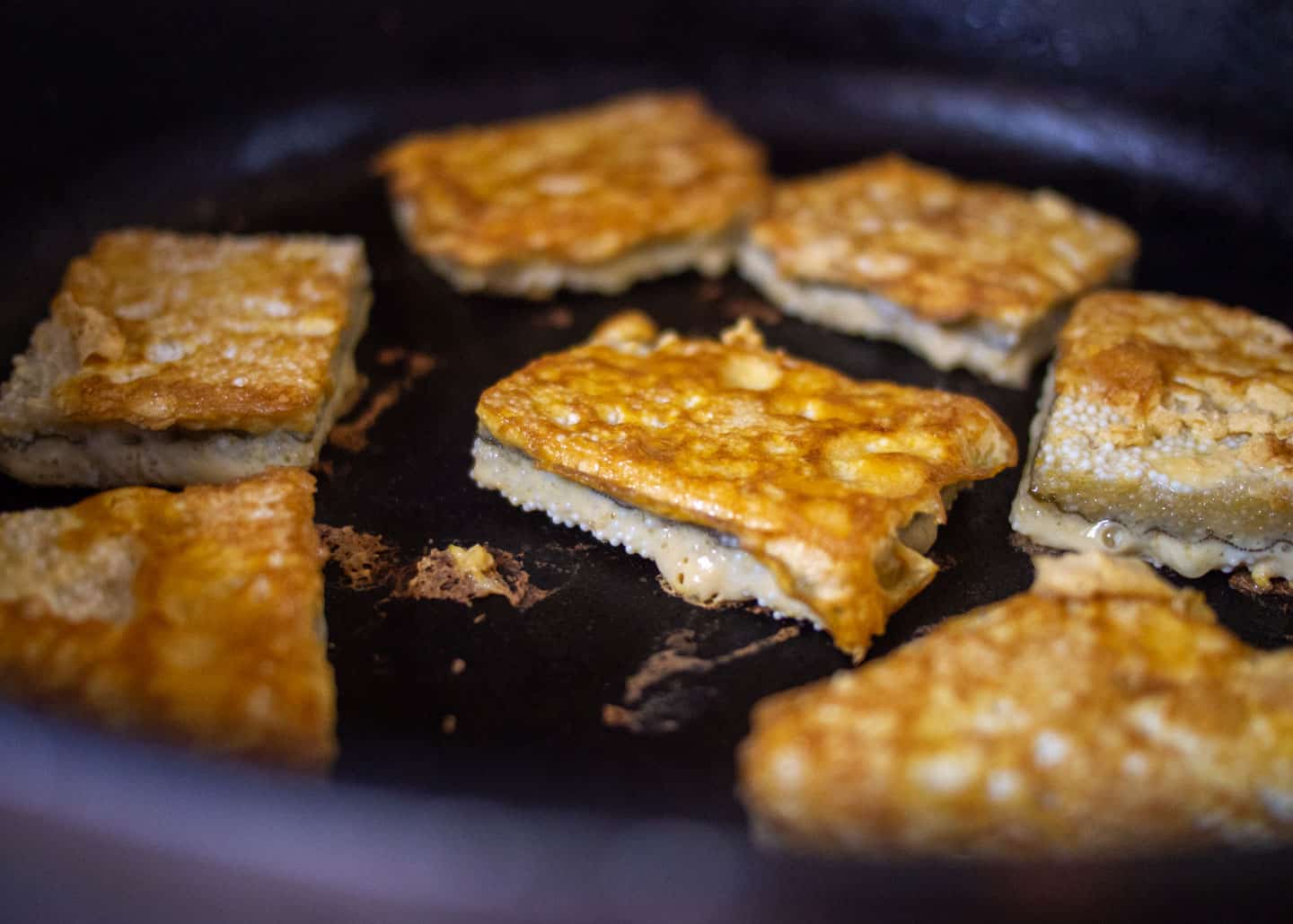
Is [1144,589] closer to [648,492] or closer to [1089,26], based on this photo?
[648,492]

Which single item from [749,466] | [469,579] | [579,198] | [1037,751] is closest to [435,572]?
[469,579]

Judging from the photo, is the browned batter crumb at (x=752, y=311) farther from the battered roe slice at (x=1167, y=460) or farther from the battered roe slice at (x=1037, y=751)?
the battered roe slice at (x=1037, y=751)

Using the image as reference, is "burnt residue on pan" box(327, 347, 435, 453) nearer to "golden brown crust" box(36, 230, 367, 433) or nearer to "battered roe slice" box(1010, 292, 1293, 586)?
"golden brown crust" box(36, 230, 367, 433)

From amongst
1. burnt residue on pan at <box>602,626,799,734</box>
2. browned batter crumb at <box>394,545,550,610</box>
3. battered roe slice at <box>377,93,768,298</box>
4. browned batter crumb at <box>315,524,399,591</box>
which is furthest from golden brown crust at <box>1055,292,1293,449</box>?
browned batter crumb at <box>315,524,399,591</box>

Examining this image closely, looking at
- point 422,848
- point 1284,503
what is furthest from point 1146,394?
point 422,848

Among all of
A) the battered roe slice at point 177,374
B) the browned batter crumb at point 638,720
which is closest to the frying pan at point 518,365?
the browned batter crumb at point 638,720

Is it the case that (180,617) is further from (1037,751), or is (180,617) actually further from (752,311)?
(752,311)

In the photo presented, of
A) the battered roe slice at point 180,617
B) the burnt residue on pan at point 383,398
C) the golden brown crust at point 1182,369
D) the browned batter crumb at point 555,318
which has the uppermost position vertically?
the golden brown crust at point 1182,369
